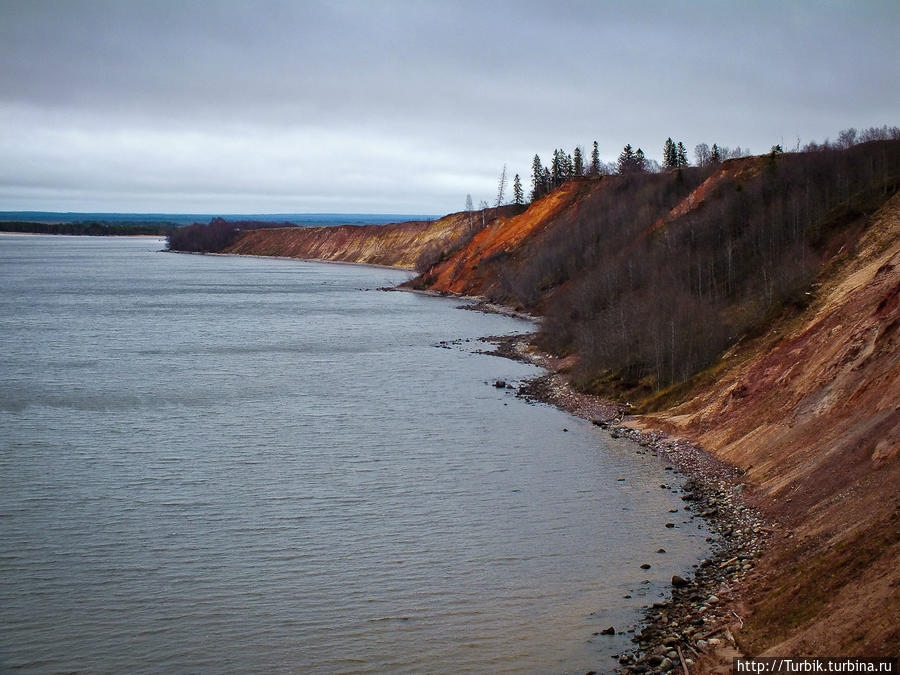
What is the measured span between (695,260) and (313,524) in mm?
30120

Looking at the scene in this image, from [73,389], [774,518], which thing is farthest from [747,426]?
[73,389]

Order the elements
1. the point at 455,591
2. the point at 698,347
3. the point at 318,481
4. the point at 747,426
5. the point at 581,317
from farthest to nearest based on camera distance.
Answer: the point at 581,317 → the point at 698,347 → the point at 747,426 → the point at 318,481 → the point at 455,591

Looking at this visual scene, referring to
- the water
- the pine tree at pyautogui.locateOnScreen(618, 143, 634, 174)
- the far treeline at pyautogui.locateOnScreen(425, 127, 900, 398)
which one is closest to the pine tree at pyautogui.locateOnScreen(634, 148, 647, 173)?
the pine tree at pyautogui.locateOnScreen(618, 143, 634, 174)

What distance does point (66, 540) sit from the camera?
18.0m

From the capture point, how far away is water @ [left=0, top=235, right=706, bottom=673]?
13938 mm

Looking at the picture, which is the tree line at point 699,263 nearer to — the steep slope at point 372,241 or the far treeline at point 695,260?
the far treeline at point 695,260

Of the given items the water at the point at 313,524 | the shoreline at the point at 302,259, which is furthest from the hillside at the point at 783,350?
the shoreline at the point at 302,259

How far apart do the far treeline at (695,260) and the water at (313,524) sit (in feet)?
16.5

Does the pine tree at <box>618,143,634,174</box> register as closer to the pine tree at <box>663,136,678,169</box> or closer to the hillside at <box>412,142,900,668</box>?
the pine tree at <box>663,136,678,169</box>

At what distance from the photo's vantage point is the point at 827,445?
1988 cm

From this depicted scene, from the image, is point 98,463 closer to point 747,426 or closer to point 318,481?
point 318,481

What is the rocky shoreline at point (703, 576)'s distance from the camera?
41.9 ft

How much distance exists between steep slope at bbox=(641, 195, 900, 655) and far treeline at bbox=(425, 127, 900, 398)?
2578 mm

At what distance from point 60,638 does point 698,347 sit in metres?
24.3
